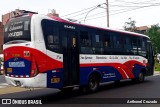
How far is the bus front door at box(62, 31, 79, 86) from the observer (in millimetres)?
12289

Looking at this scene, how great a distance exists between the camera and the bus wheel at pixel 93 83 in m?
13.8

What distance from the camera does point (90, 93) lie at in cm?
1370

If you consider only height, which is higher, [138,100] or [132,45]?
[132,45]

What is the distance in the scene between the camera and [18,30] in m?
11.8

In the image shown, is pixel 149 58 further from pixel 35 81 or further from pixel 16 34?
pixel 35 81

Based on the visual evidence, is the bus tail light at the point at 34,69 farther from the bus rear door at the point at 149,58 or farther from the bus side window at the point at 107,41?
the bus rear door at the point at 149,58

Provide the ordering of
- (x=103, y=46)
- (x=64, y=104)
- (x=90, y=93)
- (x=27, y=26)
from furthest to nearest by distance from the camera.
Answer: (x=103, y=46), (x=90, y=93), (x=27, y=26), (x=64, y=104)

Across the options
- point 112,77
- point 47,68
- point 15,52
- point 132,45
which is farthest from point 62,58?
point 132,45

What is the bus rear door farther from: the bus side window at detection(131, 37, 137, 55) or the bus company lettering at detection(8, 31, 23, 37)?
the bus company lettering at detection(8, 31, 23, 37)

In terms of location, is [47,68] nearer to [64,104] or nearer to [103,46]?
[64,104]

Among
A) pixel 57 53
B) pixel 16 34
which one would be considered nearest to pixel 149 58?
pixel 57 53

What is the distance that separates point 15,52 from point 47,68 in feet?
4.84

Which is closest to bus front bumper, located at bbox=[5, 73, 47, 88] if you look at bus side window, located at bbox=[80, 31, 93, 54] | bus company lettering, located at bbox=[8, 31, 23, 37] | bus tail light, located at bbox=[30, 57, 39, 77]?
bus tail light, located at bbox=[30, 57, 39, 77]

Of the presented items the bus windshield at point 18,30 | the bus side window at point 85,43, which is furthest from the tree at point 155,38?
the bus windshield at point 18,30
